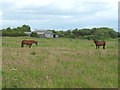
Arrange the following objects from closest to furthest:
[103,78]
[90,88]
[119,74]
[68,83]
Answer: [90,88]
[68,83]
[103,78]
[119,74]

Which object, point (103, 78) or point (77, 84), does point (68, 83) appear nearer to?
point (77, 84)

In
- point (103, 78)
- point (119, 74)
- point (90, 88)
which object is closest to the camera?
point (90, 88)

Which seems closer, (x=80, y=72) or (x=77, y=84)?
(x=77, y=84)

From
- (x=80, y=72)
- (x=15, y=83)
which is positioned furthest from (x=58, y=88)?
(x=80, y=72)

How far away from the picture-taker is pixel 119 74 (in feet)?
28.5

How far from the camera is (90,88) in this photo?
264 inches

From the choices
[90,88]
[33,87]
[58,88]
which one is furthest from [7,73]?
[90,88]

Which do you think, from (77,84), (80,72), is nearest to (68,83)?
(77,84)

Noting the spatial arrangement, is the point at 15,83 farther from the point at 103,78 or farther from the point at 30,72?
the point at 103,78

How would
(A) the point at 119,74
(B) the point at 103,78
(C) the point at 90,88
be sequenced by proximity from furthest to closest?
(A) the point at 119,74
(B) the point at 103,78
(C) the point at 90,88

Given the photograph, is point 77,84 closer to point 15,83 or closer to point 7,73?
point 15,83

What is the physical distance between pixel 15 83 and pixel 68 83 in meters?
2.10

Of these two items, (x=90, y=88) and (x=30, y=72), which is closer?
(x=90, y=88)

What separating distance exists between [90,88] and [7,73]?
433 centimetres
